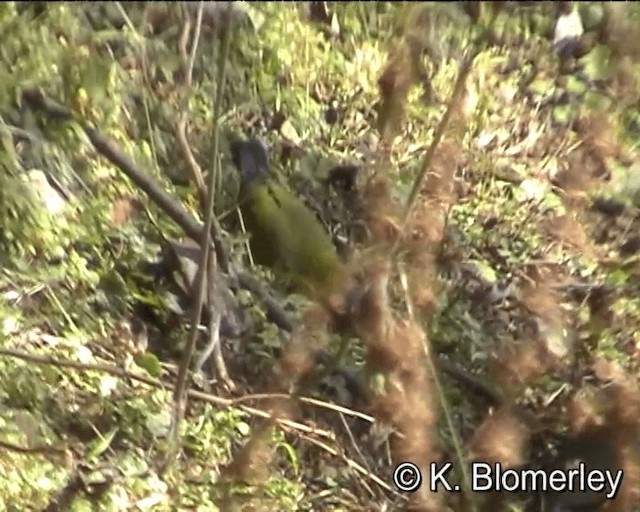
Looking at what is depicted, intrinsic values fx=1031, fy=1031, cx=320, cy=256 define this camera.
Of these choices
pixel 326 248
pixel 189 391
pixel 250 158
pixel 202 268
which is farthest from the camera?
pixel 250 158

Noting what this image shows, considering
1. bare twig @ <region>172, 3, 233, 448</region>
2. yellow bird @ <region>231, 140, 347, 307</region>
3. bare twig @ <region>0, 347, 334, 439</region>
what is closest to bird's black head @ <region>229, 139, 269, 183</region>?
yellow bird @ <region>231, 140, 347, 307</region>

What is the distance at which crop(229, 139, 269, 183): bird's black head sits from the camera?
5.91 ft

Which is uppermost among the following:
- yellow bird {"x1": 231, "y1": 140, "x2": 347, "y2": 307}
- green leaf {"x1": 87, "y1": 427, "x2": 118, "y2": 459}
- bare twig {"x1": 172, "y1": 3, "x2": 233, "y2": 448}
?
yellow bird {"x1": 231, "y1": 140, "x2": 347, "y2": 307}

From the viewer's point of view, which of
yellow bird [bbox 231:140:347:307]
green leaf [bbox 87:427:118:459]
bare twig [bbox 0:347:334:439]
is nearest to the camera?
bare twig [bbox 0:347:334:439]

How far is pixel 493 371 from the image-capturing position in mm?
1324

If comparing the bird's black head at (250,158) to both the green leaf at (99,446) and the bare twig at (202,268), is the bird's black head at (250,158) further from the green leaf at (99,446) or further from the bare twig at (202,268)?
the green leaf at (99,446)

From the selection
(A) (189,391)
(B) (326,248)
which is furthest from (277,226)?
(A) (189,391)

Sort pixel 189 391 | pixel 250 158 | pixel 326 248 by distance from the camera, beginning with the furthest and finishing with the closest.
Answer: pixel 250 158, pixel 326 248, pixel 189 391

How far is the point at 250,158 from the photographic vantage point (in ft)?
5.98

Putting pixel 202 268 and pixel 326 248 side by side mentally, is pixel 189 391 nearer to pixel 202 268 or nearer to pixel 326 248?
pixel 202 268

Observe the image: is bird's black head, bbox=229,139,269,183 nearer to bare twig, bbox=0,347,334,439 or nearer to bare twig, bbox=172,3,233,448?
bare twig, bbox=172,3,233,448

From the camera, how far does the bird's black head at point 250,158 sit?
1.80 metres

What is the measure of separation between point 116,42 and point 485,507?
925 millimetres

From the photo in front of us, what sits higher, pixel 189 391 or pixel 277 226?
pixel 277 226
